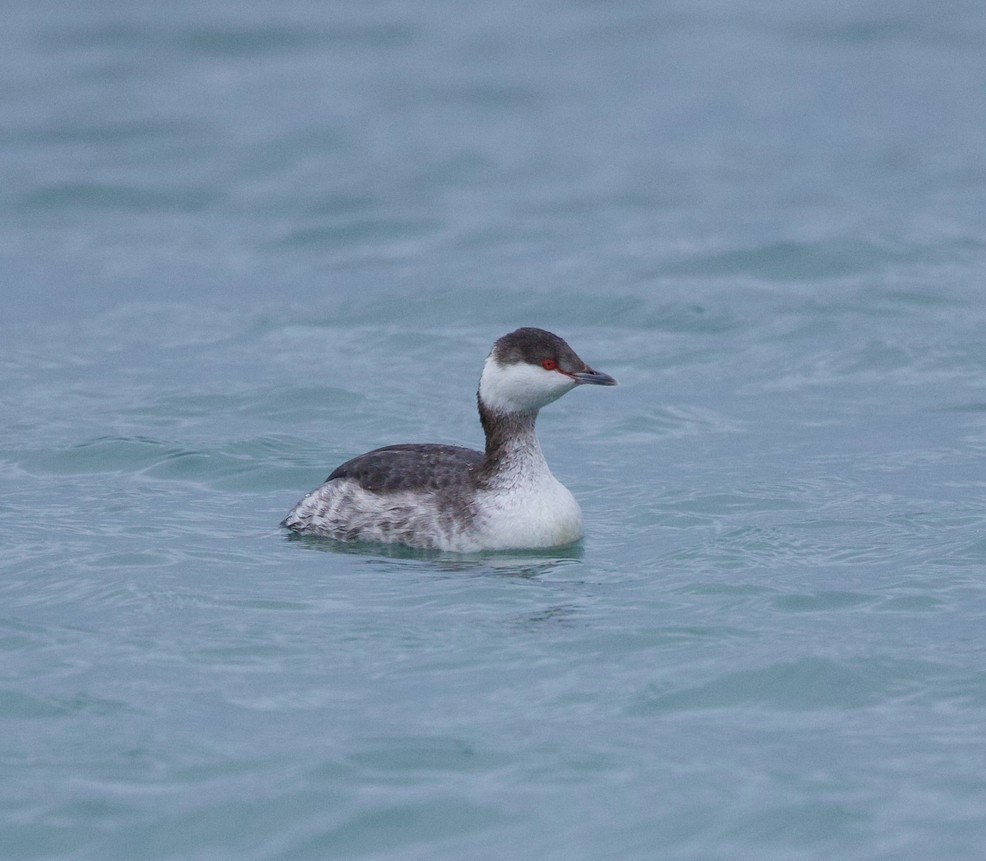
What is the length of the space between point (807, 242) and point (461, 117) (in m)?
7.51

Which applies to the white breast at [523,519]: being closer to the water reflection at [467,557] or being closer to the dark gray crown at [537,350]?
the water reflection at [467,557]

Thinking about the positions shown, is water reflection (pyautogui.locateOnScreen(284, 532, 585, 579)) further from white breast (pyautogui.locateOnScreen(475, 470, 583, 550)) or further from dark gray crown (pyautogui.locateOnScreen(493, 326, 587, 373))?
dark gray crown (pyautogui.locateOnScreen(493, 326, 587, 373))

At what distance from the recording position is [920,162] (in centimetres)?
2498

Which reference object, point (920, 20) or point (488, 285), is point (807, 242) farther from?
point (920, 20)

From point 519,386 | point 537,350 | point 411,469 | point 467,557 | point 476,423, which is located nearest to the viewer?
point 467,557

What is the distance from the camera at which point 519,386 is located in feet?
40.3

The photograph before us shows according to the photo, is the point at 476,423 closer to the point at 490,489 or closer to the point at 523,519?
the point at 490,489

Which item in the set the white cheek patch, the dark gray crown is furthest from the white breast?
the dark gray crown

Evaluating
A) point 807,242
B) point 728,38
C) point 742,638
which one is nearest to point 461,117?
point 728,38

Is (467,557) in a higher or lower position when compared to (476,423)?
lower

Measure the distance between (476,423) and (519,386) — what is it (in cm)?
399

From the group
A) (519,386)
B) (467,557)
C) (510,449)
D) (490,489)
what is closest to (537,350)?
(519,386)

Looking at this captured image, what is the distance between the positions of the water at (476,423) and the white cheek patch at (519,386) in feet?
3.32

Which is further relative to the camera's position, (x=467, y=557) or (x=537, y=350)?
(x=537, y=350)
